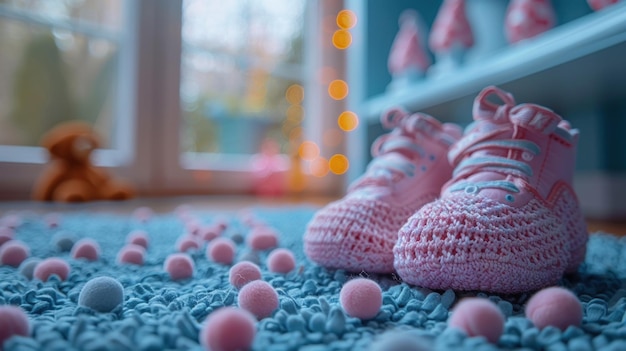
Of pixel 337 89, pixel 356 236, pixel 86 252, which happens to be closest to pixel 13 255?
pixel 86 252

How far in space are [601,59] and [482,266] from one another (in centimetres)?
73

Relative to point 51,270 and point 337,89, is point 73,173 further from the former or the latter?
point 337,89

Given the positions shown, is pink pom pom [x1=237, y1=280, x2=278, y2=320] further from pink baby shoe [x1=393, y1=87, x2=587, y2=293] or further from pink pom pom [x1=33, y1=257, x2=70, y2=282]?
pink pom pom [x1=33, y1=257, x2=70, y2=282]

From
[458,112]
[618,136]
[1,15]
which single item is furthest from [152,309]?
[1,15]

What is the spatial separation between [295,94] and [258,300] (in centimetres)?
245

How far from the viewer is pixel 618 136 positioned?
1542 mm

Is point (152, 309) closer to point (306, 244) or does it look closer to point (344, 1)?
point (306, 244)

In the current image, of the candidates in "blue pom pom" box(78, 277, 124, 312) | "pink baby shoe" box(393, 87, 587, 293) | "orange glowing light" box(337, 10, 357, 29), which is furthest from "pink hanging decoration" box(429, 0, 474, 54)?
"blue pom pom" box(78, 277, 124, 312)

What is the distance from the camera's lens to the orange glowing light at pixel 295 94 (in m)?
2.78

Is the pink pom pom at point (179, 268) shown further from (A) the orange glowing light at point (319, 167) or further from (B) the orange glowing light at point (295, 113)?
(B) the orange glowing light at point (295, 113)

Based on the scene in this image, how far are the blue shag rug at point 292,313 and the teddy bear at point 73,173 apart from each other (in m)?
1.21

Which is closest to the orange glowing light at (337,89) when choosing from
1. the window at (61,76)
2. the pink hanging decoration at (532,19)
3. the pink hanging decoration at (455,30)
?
the window at (61,76)

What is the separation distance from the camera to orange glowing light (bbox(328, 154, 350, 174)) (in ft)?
9.20

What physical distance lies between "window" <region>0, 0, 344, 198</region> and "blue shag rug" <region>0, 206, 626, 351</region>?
1580mm
